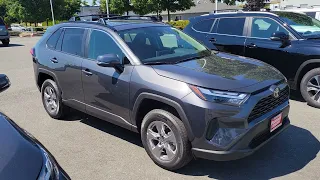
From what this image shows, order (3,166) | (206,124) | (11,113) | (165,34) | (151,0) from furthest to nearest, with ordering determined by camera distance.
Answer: (151,0)
(11,113)
(165,34)
(206,124)
(3,166)

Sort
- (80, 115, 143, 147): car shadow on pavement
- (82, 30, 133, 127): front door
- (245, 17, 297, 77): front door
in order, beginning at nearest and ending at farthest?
1. (82, 30, 133, 127): front door
2. (80, 115, 143, 147): car shadow on pavement
3. (245, 17, 297, 77): front door

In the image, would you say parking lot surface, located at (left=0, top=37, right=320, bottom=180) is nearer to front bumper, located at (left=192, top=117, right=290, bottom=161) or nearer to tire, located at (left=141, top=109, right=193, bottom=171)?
tire, located at (left=141, top=109, right=193, bottom=171)

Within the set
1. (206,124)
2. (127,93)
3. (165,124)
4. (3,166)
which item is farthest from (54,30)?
(3,166)

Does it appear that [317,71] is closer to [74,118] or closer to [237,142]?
[237,142]

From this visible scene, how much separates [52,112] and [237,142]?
351 centimetres

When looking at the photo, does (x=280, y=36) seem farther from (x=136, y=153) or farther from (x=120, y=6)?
(x=120, y=6)

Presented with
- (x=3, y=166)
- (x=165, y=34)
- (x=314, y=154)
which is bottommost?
(x=314, y=154)

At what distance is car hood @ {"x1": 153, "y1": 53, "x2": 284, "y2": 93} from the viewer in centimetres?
324

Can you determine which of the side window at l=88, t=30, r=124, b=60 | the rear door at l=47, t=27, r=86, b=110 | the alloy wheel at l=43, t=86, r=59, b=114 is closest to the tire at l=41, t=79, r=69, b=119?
the alloy wheel at l=43, t=86, r=59, b=114

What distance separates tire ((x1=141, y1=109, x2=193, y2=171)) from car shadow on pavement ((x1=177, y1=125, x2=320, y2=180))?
20cm

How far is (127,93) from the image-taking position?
3.81 meters

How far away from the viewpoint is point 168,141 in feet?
11.6

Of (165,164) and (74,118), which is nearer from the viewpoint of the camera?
(165,164)

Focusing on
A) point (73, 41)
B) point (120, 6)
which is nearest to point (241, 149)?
point (73, 41)
